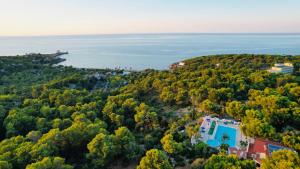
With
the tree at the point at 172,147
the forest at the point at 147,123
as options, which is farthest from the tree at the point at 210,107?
the tree at the point at 172,147

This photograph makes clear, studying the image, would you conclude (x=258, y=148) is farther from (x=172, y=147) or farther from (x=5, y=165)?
(x=5, y=165)

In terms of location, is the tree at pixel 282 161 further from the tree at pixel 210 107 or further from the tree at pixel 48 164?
the tree at pixel 48 164

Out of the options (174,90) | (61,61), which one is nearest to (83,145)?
(174,90)

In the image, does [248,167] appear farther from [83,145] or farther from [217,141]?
[83,145]

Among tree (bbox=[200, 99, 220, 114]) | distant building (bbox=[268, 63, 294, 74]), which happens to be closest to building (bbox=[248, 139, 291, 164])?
tree (bbox=[200, 99, 220, 114])

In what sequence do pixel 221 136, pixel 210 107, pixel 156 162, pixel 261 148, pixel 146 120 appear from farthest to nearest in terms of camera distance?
1. pixel 210 107
2. pixel 146 120
3. pixel 221 136
4. pixel 261 148
5. pixel 156 162

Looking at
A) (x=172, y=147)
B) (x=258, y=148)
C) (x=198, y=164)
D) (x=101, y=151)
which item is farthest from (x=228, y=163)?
(x=101, y=151)

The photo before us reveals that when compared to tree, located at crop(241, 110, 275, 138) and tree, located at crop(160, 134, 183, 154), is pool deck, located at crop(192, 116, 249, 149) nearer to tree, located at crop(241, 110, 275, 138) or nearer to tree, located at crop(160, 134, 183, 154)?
tree, located at crop(241, 110, 275, 138)

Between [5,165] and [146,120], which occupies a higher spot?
[5,165]
